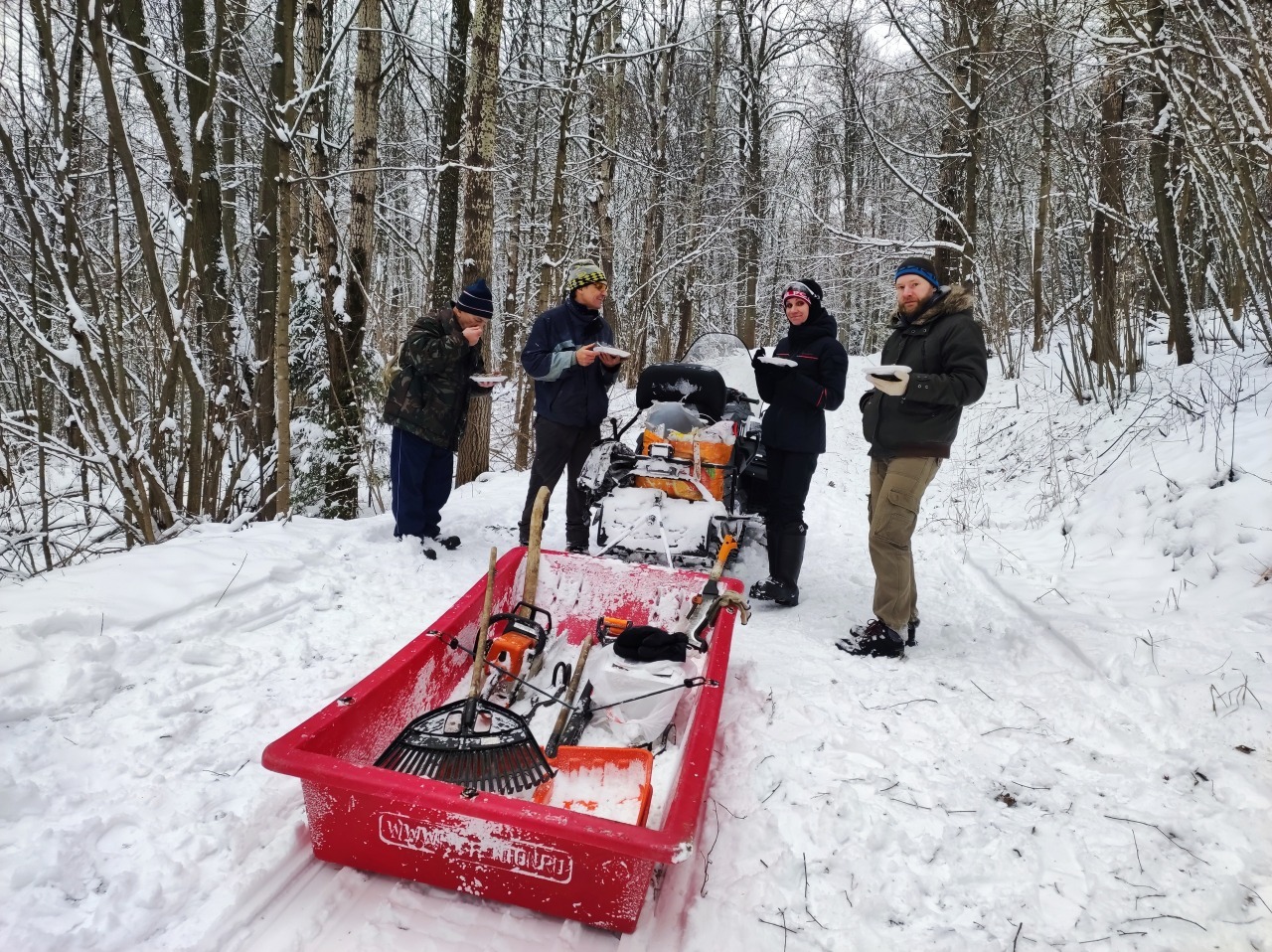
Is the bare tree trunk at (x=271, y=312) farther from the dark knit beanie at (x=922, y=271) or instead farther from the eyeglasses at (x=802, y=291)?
the dark knit beanie at (x=922, y=271)

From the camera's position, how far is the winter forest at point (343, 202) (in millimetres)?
4348

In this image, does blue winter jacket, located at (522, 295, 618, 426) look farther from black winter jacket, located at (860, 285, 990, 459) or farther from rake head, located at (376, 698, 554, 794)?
rake head, located at (376, 698, 554, 794)

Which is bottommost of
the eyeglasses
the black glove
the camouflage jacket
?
the black glove

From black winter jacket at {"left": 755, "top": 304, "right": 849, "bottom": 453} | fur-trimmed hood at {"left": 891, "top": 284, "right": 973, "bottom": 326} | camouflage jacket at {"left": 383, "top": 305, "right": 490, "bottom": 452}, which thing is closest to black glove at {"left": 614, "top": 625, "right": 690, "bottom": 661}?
black winter jacket at {"left": 755, "top": 304, "right": 849, "bottom": 453}

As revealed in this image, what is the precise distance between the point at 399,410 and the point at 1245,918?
454cm

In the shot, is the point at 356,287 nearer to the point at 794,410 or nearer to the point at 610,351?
the point at 610,351

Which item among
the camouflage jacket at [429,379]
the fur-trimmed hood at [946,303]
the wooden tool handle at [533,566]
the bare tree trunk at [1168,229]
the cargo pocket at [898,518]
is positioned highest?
the bare tree trunk at [1168,229]

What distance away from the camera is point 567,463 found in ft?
16.4

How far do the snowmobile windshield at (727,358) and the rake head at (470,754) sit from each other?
13.5 feet

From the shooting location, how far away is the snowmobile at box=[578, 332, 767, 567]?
442 cm

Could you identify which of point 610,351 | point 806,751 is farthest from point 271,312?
point 806,751

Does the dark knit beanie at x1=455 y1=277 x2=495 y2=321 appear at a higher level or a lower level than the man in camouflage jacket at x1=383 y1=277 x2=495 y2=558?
higher

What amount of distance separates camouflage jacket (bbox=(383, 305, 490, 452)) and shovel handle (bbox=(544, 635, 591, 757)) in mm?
2382

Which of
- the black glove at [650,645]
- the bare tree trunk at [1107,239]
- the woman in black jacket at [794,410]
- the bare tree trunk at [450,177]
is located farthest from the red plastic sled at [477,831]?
the bare tree trunk at [1107,239]
